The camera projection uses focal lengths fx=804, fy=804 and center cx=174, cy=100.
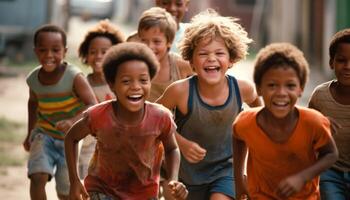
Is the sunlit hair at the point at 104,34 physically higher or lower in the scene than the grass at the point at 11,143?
higher

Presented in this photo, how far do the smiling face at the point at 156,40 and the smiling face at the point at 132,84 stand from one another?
1.74 meters

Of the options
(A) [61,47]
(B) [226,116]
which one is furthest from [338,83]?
(A) [61,47]

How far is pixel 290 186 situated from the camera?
4418 millimetres

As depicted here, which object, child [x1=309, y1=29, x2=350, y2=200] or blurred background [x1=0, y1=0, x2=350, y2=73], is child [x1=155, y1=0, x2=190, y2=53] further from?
blurred background [x1=0, y1=0, x2=350, y2=73]

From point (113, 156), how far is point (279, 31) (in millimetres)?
23997

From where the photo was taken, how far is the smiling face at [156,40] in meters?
6.86

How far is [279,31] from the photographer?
2866 cm

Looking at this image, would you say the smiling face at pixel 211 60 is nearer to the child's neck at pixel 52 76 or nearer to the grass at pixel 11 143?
the child's neck at pixel 52 76

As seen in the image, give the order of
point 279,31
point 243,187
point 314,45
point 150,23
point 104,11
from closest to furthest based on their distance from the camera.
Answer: point 243,187 < point 150,23 < point 314,45 < point 279,31 < point 104,11

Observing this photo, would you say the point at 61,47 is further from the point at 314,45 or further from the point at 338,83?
the point at 314,45

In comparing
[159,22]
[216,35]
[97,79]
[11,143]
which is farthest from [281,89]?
[11,143]

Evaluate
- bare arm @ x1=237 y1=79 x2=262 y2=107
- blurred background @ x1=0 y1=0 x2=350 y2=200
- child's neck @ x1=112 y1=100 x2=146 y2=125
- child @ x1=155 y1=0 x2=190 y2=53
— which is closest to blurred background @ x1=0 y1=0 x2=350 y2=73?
blurred background @ x1=0 y1=0 x2=350 y2=200

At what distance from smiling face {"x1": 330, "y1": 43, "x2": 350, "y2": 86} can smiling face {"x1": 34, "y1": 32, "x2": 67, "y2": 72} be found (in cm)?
257

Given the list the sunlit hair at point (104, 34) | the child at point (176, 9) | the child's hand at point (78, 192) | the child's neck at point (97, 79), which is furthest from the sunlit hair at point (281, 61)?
the sunlit hair at point (104, 34)
